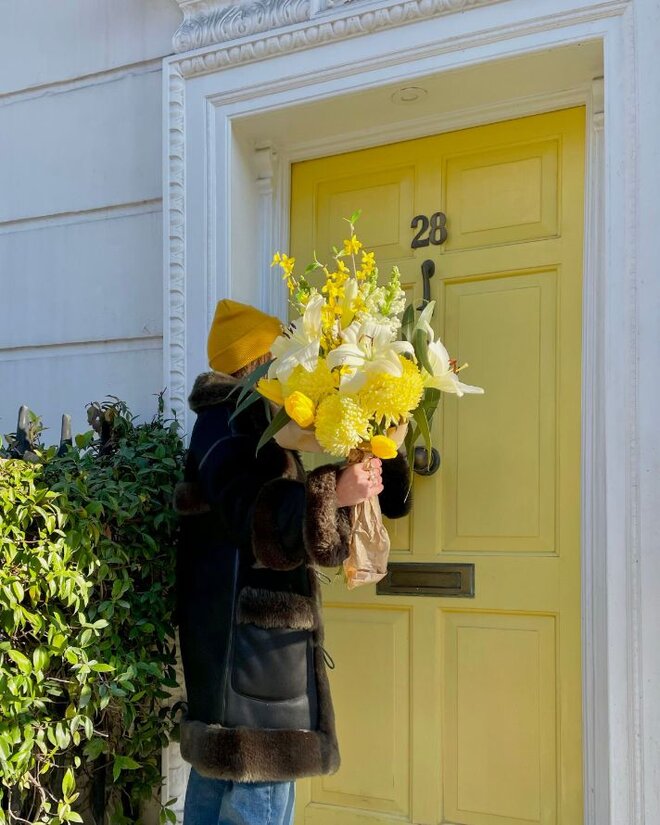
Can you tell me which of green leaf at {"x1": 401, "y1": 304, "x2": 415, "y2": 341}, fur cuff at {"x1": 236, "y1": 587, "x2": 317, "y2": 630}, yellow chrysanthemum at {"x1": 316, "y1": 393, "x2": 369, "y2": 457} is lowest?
fur cuff at {"x1": 236, "y1": 587, "x2": 317, "y2": 630}

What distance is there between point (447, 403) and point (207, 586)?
0.99 meters

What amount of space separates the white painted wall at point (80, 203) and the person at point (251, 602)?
89 cm

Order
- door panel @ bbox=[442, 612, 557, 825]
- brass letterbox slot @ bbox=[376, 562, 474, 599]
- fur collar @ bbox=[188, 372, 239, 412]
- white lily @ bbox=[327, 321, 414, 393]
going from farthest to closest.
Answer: brass letterbox slot @ bbox=[376, 562, 474, 599] < door panel @ bbox=[442, 612, 557, 825] < fur collar @ bbox=[188, 372, 239, 412] < white lily @ bbox=[327, 321, 414, 393]

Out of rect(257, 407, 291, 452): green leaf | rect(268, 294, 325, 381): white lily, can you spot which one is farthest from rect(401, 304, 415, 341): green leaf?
rect(257, 407, 291, 452): green leaf

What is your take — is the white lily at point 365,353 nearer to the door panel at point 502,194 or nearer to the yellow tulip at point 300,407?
the yellow tulip at point 300,407

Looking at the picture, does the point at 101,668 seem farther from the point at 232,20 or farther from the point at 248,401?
the point at 232,20

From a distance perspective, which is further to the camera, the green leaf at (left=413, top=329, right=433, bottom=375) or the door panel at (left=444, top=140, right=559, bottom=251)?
the door panel at (left=444, top=140, right=559, bottom=251)

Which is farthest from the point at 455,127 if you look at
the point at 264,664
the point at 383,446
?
the point at 264,664

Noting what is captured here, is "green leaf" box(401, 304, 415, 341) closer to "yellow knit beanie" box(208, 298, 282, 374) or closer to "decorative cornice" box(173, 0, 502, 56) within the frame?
"yellow knit beanie" box(208, 298, 282, 374)

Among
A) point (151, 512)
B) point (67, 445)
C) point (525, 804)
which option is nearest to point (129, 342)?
point (67, 445)

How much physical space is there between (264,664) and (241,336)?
0.89 m

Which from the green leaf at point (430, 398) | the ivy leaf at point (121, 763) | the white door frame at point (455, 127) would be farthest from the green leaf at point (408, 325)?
the ivy leaf at point (121, 763)

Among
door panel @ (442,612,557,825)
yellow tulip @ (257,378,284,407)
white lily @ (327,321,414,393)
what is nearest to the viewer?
white lily @ (327,321,414,393)

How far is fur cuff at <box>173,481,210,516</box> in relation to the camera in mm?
2672
